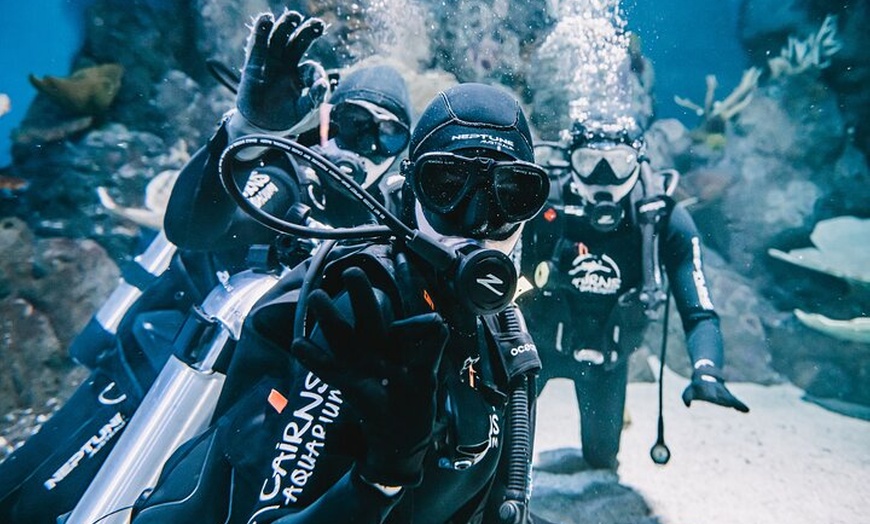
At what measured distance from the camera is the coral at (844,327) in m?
7.18

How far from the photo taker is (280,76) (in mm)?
2010

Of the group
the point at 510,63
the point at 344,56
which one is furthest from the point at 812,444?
the point at 344,56

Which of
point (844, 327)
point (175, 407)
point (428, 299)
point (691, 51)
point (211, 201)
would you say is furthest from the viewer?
point (691, 51)

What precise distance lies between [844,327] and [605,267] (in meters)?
5.89

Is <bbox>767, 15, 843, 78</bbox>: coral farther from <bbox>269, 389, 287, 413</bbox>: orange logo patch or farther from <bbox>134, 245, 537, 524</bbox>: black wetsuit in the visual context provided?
<bbox>269, 389, 287, 413</bbox>: orange logo patch

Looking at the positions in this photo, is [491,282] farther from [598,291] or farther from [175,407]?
[598,291]

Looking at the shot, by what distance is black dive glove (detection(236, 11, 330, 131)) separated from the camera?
189cm

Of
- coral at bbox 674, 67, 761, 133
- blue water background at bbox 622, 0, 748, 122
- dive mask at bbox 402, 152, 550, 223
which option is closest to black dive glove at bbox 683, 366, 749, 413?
dive mask at bbox 402, 152, 550, 223

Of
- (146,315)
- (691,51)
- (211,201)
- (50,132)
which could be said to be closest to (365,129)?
(211,201)

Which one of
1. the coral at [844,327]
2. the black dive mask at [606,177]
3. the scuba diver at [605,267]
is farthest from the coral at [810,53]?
the black dive mask at [606,177]

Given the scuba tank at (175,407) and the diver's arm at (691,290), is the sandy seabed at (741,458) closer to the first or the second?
the diver's arm at (691,290)

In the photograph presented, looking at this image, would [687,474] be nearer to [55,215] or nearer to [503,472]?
[503,472]

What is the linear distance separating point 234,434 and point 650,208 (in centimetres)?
339

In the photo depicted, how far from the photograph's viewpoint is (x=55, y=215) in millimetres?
6547
